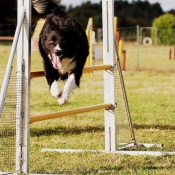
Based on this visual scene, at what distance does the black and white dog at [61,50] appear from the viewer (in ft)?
19.9

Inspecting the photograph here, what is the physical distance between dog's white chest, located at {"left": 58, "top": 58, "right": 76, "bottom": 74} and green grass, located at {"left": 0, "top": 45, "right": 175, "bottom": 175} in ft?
3.22

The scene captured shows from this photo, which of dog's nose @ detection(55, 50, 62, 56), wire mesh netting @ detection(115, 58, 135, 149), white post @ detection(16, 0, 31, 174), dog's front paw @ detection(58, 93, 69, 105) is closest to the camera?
white post @ detection(16, 0, 31, 174)

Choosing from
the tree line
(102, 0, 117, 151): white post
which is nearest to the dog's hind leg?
(102, 0, 117, 151): white post

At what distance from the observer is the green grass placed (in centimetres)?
618

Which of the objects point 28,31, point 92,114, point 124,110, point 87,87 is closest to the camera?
point 28,31

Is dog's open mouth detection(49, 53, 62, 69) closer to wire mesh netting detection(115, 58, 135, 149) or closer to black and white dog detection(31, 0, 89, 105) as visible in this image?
black and white dog detection(31, 0, 89, 105)

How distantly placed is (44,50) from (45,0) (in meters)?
0.55

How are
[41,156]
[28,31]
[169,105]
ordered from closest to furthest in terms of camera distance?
[28,31] → [41,156] → [169,105]

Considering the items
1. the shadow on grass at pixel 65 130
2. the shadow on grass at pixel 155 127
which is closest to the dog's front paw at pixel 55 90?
the shadow on grass at pixel 65 130

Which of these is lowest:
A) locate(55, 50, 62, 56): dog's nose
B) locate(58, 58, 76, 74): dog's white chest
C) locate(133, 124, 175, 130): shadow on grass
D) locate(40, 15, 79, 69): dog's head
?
locate(133, 124, 175, 130): shadow on grass

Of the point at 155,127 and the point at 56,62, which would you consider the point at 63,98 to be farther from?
the point at 155,127

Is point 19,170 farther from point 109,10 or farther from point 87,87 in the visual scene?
point 87,87

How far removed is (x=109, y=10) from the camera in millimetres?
7184

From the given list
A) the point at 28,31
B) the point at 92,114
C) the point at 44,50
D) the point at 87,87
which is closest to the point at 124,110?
the point at 44,50
